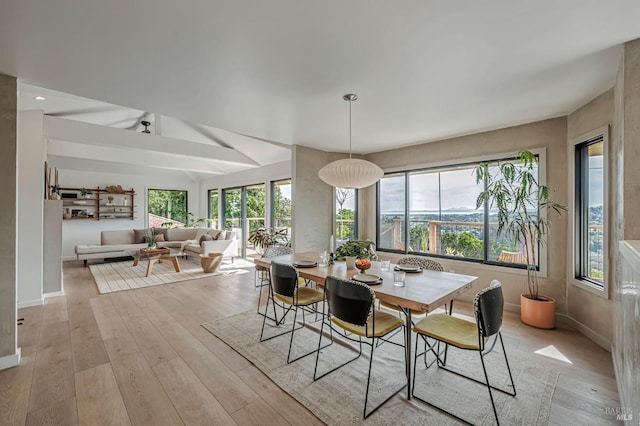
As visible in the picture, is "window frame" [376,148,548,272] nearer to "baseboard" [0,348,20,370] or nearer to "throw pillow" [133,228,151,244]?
"baseboard" [0,348,20,370]

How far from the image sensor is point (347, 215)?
5.67 meters

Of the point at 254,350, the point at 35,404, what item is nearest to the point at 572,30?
the point at 254,350

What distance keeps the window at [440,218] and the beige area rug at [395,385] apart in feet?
5.81

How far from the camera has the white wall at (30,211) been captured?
3865 mm

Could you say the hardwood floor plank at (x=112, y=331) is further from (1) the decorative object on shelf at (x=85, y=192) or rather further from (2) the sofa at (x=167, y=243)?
(1) the decorative object on shelf at (x=85, y=192)

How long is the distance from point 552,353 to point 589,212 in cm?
163

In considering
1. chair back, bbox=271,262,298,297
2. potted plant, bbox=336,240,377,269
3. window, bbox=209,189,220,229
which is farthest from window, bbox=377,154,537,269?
window, bbox=209,189,220,229

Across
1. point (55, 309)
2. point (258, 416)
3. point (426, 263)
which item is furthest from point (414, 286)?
point (55, 309)

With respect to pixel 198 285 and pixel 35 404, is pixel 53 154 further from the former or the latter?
pixel 35 404

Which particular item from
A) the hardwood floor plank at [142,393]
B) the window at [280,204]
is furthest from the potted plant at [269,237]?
the hardwood floor plank at [142,393]

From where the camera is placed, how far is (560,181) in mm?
3463

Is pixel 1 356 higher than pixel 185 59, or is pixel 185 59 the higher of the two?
pixel 185 59

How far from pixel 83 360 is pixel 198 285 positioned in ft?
8.70

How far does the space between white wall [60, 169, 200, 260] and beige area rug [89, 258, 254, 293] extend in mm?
1750
